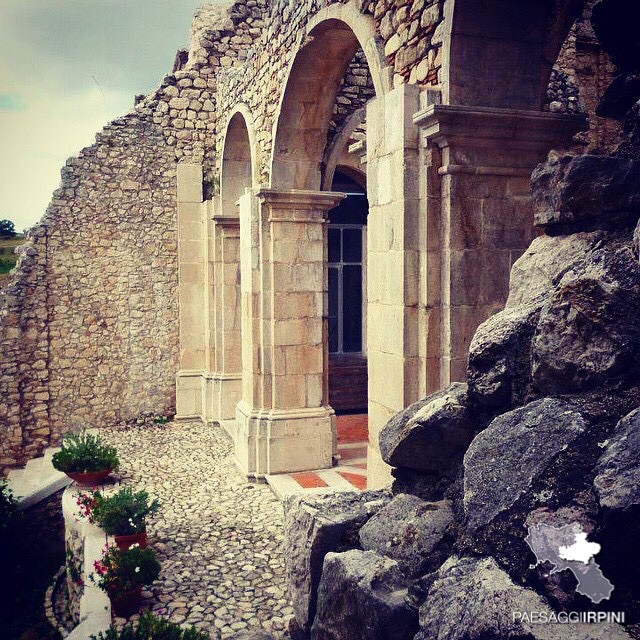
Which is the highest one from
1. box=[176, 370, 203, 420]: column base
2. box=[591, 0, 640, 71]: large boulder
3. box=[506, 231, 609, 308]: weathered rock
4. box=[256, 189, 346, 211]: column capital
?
box=[256, 189, 346, 211]: column capital

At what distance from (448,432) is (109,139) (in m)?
9.74

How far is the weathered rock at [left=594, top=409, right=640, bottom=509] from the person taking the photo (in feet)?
5.60

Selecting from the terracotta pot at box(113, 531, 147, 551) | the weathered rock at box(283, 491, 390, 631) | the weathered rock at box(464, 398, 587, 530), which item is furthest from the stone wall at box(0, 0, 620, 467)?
the weathered rock at box(464, 398, 587, 530)

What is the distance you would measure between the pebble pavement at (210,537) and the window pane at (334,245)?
13.2 ft

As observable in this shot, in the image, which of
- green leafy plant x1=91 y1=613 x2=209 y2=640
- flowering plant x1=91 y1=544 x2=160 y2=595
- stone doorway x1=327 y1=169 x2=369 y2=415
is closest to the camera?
green leafy plant x1=91 y1=613 x2=209 y2=640

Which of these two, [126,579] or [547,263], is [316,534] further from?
[126,579]

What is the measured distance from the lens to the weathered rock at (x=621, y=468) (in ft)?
5.60

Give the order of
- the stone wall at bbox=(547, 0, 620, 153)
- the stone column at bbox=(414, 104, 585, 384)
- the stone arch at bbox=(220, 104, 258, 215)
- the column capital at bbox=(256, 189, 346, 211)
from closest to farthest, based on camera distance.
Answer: the stone column at bbox=(414, 104, 585, 384) → the column capital at bbox=(256, 189, 346, 211) → the stone wall at bbox=(547, 0, 620, 153) → the stone arch at bbox=(220, 104, 258, 215)

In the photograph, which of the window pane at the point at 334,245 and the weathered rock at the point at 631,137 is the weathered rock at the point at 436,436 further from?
the window pane at the point at 334,245

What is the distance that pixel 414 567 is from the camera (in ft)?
7.76

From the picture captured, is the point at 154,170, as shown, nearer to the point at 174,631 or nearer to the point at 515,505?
the point at 174,631

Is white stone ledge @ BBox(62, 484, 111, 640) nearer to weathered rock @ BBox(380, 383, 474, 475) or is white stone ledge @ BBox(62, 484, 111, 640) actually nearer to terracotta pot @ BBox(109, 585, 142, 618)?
terracotta pot @ BBox(109, 585, 142, 618)

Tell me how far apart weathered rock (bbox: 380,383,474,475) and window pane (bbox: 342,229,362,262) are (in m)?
9.57

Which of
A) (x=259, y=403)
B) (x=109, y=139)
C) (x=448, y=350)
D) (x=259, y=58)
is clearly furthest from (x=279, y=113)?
(x=109, y=139)
